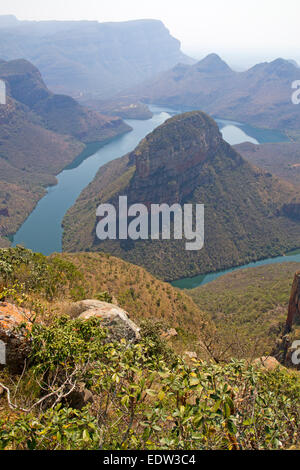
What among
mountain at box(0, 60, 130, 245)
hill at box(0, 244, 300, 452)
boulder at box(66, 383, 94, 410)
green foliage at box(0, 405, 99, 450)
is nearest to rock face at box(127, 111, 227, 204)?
mountain at box(0, 60, 130, 245)

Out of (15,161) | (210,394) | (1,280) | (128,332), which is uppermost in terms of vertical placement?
(15,161)

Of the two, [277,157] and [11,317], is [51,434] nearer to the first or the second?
[11,317]

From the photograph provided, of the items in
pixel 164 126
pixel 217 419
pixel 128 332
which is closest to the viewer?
pixel 217 419

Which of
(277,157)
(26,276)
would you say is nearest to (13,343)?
(26,276)

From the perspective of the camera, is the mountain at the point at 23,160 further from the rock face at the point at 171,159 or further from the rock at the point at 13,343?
the rock at the point at 13,343

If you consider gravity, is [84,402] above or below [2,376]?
below

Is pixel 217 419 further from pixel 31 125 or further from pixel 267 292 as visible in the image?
pixel 31 125

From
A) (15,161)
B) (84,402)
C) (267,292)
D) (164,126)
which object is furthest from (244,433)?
(15,161)

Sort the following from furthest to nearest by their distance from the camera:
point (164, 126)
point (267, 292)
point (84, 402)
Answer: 1. point (164, 126)
2. point (267, 292)
3. point (84, 402)

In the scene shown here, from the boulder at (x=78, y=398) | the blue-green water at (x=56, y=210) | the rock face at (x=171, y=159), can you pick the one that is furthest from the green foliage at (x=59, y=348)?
the rock face at (x=171, y=159)

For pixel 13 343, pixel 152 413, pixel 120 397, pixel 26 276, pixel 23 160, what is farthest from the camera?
pixel 23 160
